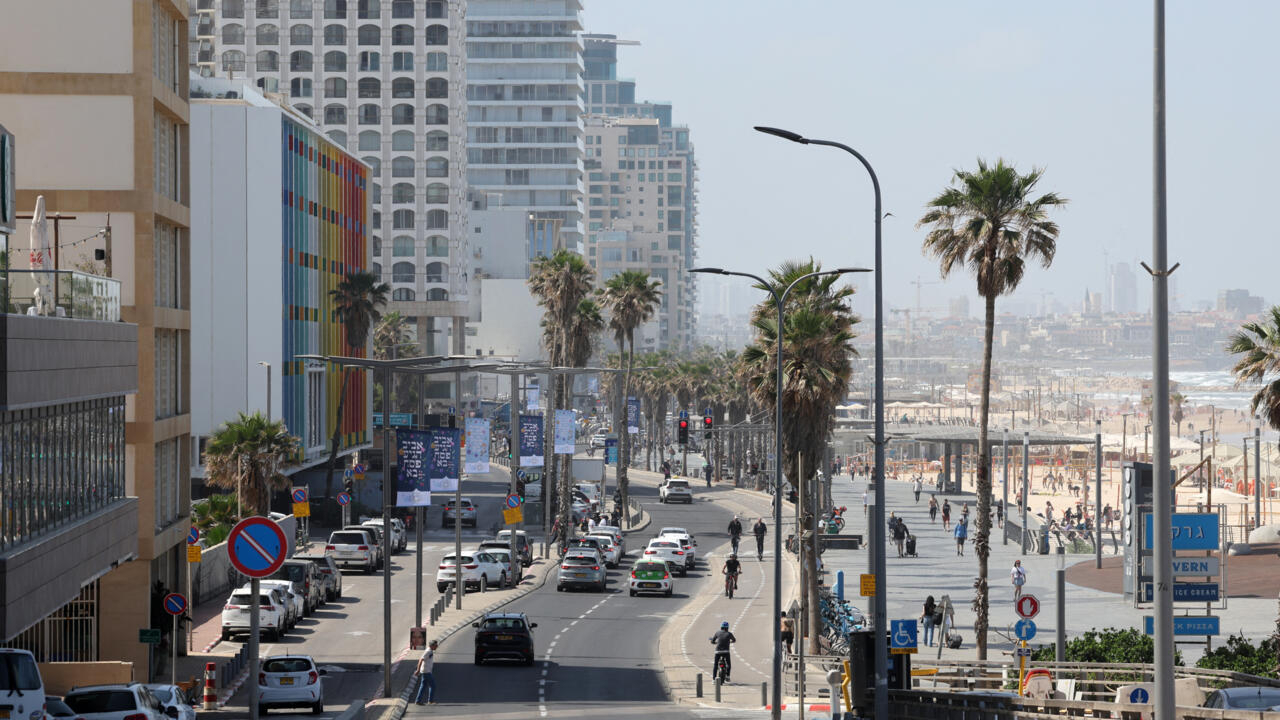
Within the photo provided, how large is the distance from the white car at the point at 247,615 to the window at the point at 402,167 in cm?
11868

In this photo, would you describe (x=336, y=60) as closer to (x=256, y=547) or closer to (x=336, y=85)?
(x=336, y=85)

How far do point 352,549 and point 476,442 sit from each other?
20.8 ft

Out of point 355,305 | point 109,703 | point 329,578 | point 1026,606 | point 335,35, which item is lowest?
point 329,578

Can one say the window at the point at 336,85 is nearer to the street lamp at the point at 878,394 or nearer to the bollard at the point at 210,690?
the bollard at the point at 210,690

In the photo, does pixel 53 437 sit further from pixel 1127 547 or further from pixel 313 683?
pixel 1127 547

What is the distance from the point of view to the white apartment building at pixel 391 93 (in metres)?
155

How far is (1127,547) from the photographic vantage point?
45156mm

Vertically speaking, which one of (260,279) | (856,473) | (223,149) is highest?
(223,149)

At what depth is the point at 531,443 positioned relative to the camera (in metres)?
65.4

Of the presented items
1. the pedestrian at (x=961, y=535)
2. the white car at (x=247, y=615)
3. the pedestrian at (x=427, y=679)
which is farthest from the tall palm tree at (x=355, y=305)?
the pedestrian at (x=427, y=679)

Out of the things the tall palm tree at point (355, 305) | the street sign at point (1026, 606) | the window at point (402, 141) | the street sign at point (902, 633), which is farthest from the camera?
the window at point (402, 141)

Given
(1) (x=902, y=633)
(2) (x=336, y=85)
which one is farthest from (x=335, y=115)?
(1) (x=902, y=633)

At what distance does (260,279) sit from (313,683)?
58.2 meters

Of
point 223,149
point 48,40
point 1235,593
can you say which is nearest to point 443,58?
point 223,149
